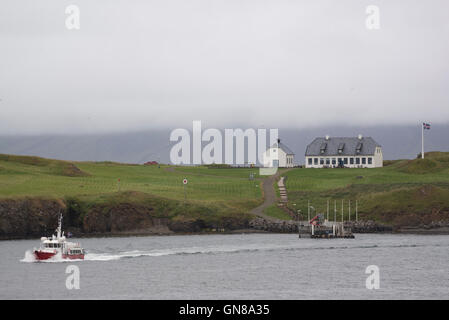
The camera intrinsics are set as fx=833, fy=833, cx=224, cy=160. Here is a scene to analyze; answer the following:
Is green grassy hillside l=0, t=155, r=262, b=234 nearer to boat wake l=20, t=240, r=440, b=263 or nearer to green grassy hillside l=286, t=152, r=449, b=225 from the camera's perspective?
green grassy hillside l=286, t=152, r=449, b=225

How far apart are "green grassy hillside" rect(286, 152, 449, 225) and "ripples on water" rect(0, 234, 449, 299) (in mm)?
18345

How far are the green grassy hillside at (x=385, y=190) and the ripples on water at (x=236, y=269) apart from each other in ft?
60.2

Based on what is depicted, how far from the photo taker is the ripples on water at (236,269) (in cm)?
8019

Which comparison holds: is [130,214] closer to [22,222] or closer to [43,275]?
[22,222]

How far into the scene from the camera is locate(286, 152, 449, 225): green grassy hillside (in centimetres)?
15200

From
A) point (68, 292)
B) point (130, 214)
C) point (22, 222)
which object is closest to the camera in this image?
point (68, 292)

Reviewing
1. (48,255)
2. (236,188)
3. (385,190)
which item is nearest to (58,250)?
(48,255)

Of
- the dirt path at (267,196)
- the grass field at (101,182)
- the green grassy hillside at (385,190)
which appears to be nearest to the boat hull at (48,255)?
the grass field at (101,182)

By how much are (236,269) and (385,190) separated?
2922 inches

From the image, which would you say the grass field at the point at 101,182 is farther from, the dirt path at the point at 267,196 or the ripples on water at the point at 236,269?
the ripples on water at the point at 236,269

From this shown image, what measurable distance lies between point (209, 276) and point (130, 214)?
2295 inches

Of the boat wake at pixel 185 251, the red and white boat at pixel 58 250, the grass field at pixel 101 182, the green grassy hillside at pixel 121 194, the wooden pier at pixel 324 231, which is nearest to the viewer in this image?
the red and white boat at pixel 58 250

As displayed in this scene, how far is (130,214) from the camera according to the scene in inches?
5782
